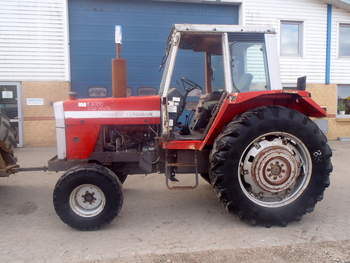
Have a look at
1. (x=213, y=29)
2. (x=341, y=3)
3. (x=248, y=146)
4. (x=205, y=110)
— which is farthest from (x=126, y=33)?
(x=341, y=3)

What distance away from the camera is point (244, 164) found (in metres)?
3.47

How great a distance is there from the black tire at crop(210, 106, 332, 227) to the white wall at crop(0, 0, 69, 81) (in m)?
6.99

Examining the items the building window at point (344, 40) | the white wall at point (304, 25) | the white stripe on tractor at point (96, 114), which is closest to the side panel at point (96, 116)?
the white stripe on tractor at point (96, 114)

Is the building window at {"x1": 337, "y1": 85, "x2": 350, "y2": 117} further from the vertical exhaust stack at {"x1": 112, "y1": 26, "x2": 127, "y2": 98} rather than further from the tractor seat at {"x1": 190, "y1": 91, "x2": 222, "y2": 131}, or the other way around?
the vertical exhaust stack at {"x1": 112, "y1": 26, "x2": 127, "y2": 98}

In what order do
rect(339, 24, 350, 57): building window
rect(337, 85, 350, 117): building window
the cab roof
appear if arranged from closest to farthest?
the cab roof → rect(339, 24, 350, 57): building window → rect(337, 85, 350, 117): building window

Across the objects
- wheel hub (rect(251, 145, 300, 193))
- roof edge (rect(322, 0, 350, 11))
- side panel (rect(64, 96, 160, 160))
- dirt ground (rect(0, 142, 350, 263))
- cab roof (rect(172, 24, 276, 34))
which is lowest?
dirt ground (rect(0, 142, 350, 263))

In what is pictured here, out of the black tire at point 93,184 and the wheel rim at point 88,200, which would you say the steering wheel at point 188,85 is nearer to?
the black tire at point 93,184

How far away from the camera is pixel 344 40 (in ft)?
34.5

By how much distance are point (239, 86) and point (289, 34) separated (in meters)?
7.76

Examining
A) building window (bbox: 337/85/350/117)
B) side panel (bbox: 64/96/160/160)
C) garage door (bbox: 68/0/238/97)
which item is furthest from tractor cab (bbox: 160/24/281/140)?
building window (bbox: 337/85/350/117)

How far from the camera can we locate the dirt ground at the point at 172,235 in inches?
110

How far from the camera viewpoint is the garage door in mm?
8812

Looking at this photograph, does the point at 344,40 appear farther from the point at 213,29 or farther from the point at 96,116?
the point at 96,116

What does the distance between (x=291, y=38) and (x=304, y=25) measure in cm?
58
